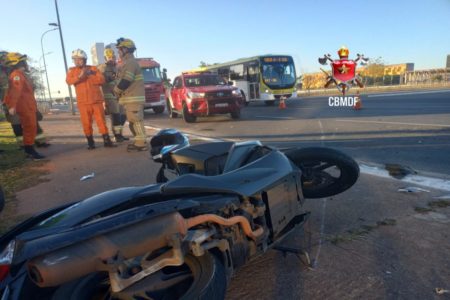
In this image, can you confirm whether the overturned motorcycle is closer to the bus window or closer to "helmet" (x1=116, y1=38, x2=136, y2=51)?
"helmet" (x1=116, y1=38, x2=136, y2=51)

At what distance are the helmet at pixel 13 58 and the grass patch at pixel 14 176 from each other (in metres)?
1.91

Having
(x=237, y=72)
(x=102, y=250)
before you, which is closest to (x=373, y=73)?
(x=237, y=72)

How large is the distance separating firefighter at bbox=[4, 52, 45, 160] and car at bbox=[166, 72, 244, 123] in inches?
246

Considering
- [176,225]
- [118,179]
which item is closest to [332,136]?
[118,179]

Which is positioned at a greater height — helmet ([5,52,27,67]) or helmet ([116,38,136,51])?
helmet ([116,38,136,51])

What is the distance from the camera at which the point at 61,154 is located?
785 cm

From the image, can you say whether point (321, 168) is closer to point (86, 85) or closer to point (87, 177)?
point (87, 177)

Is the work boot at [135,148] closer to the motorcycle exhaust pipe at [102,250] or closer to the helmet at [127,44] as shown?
the helmet at [127,44]

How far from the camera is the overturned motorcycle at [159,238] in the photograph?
141cm

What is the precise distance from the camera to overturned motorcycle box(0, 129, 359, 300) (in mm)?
1408

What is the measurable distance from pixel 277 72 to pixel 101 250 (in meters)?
20.9

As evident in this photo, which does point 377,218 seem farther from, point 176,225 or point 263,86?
point 263,86

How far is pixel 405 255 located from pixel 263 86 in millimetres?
19267

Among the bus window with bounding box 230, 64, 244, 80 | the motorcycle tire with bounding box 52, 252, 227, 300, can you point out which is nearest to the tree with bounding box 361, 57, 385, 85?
the bus window with bounding box 230, 64, 244, 80
